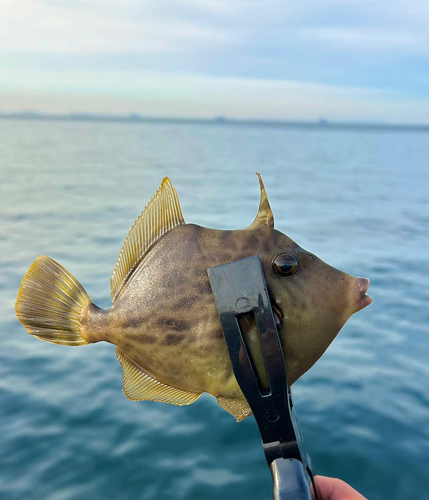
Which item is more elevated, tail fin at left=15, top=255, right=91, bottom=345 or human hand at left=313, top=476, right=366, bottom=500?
tail fin at left=15, top=255, right=91, bottom=345

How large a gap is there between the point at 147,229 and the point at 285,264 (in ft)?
1.58

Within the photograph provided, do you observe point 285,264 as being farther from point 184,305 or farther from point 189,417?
point 189,417

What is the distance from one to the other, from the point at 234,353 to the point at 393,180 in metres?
36.4

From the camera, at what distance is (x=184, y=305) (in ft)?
5.25

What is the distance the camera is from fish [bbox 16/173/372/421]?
158 cm

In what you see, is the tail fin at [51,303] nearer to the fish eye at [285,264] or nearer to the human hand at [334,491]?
the fish eye at [285,264]

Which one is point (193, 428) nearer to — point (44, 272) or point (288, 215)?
point (44, 272)

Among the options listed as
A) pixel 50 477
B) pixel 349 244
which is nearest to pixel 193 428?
pixel 50 477

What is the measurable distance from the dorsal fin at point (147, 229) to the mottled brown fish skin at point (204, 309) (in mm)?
48

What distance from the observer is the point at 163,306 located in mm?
1623

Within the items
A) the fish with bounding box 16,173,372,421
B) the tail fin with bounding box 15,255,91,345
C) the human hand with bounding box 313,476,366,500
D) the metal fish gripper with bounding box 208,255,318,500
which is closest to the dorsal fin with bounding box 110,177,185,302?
the fish with bounding box 16,173,372,421

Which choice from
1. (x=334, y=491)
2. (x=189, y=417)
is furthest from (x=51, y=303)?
(x=189, y=417)

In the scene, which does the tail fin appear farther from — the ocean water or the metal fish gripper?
the ocean water

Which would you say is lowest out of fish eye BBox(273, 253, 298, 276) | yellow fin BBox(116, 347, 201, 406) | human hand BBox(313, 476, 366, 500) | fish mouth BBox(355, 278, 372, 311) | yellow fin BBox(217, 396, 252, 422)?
human hand BBox(313, 476, 366, 500)
